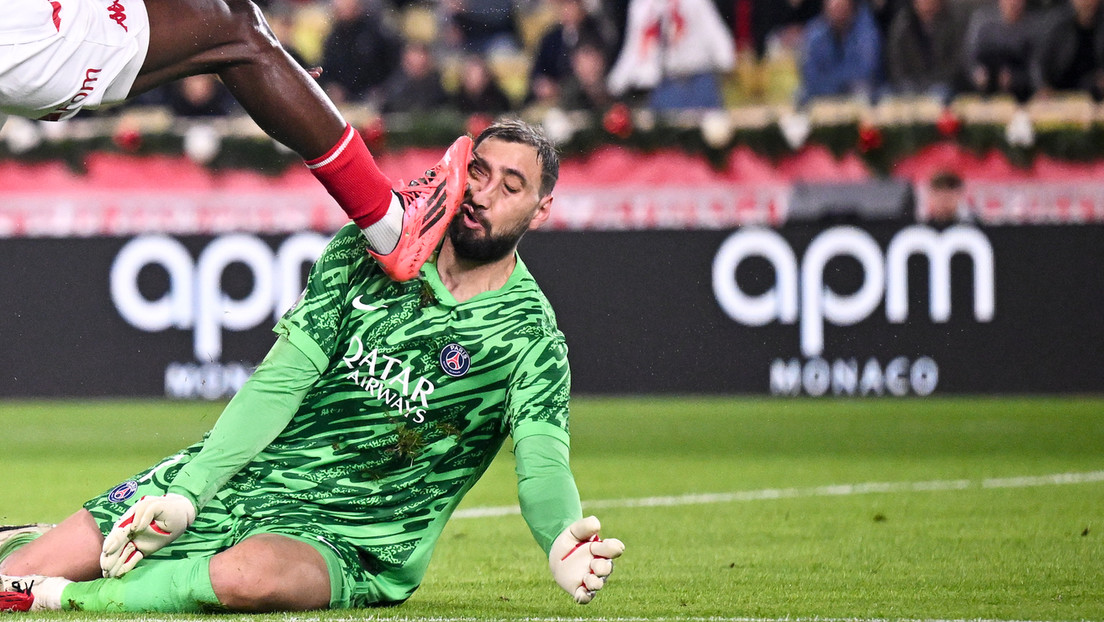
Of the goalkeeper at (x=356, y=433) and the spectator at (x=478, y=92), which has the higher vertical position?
the spectator at (x=478, y=92)

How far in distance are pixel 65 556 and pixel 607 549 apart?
5.01 feet

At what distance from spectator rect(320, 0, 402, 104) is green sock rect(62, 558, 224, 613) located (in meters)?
8.86

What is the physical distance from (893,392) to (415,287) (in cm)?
692

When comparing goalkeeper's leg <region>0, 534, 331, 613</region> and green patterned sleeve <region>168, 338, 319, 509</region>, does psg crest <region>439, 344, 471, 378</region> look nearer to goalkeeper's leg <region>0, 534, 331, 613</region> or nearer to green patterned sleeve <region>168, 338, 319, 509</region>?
green patterned sleeve <region>168, 338, 319, 509</region>

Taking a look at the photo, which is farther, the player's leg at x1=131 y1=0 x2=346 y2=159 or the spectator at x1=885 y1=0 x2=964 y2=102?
the spectator at x1=885 y1=0 x2=964 y2=102

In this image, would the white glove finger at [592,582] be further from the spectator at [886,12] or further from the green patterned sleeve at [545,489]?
the spectator at [886,12]

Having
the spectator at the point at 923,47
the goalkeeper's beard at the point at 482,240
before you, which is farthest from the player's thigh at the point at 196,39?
the spectator at the point at 923,47

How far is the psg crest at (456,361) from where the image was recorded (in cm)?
414

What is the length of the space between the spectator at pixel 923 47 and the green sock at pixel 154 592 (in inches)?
348

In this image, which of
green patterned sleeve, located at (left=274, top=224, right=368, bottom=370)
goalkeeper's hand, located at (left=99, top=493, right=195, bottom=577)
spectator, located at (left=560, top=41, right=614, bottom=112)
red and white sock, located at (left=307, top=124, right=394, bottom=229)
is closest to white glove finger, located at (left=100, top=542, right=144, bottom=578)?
goalkeeper's hand, located at (left=99, top=493, right=195, bottom=577)

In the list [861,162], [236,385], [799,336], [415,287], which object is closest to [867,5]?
[861,162]

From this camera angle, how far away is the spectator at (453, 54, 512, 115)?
12.3 m

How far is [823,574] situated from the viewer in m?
5.02

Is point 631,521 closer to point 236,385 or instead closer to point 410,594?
point 410,594
